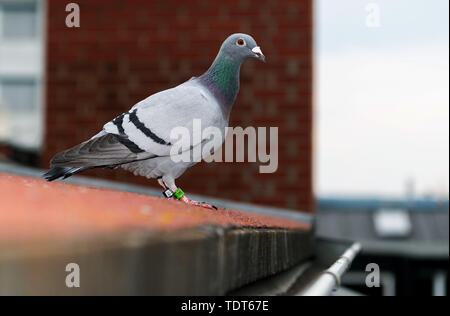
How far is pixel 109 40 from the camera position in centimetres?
1027

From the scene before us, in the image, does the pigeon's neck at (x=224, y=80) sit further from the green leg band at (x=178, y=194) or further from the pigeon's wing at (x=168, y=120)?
the green leg band at (x=178, y=194)

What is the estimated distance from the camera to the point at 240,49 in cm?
404

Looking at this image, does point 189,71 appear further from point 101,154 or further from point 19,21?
point 19,21

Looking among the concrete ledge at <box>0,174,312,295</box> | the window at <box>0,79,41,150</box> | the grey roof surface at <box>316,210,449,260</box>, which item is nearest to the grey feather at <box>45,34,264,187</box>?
the concrete ledge at <box>0,174,312,295</box>

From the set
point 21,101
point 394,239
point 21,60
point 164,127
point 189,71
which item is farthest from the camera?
point 21,60

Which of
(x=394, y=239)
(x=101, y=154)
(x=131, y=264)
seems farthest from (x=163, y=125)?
(x=394, y=239)

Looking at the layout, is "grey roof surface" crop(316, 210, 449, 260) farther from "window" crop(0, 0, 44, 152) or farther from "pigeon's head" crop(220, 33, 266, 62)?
"window" crop(0, 0, 44, 152)

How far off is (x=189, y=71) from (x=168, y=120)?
6.34 m

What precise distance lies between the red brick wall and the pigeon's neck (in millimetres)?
5730

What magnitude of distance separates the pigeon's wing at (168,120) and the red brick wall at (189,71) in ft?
19.0

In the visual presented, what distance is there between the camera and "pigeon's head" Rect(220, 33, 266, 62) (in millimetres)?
4004

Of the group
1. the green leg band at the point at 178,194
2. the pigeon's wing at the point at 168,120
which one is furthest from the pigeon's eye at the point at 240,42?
the green leg band at the point at 178,194

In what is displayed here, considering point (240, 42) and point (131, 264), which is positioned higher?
point (240, 42)
